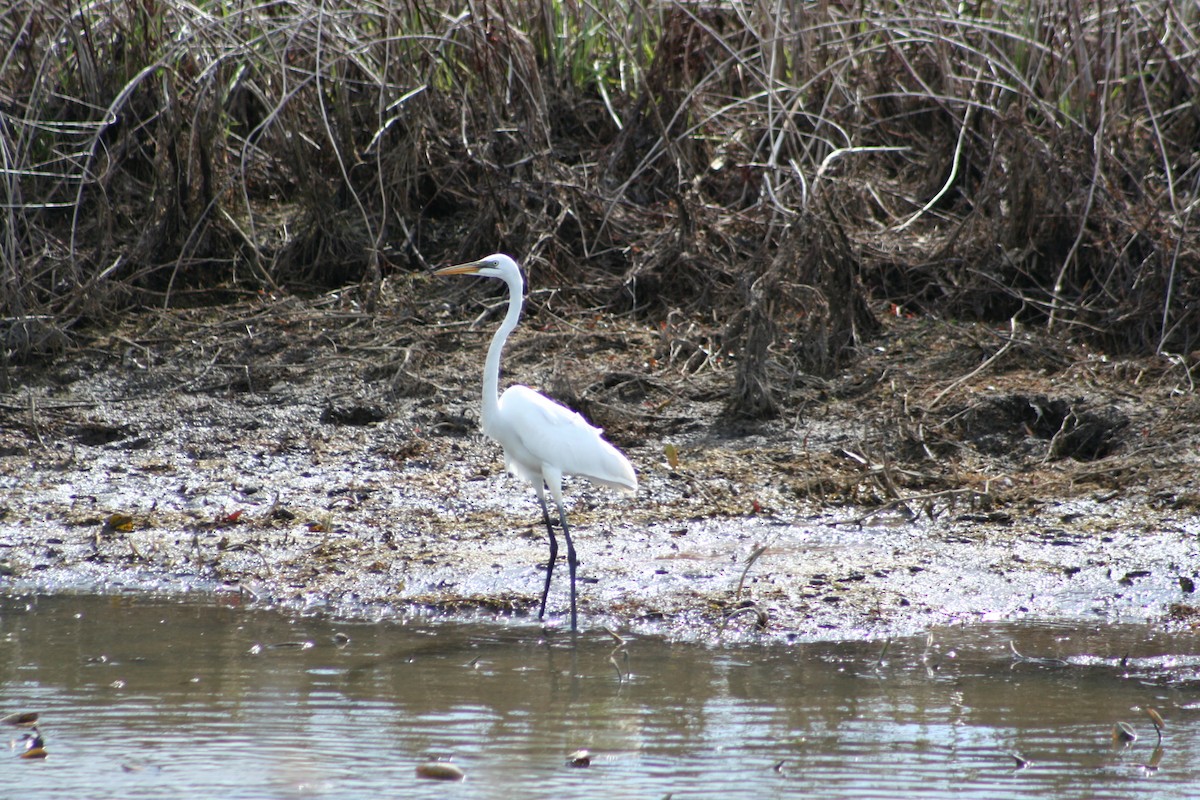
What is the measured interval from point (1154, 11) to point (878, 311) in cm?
Result: 246

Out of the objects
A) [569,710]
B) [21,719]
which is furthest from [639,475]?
[21,719]

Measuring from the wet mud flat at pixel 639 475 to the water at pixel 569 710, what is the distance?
347 millimetres

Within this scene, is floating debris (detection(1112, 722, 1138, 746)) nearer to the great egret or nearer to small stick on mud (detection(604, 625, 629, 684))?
small stick on mud (detection(604, 625, 629, 684))

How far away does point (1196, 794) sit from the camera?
10.9ft

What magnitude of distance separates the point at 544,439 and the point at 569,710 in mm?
1439

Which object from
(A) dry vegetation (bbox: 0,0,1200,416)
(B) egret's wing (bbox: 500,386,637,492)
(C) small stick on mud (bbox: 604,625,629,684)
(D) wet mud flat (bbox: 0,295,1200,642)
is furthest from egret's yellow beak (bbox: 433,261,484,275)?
(A) dry vegetation (bbox: 0,0,1200,416)

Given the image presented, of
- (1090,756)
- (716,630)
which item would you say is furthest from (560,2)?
(1090,756)

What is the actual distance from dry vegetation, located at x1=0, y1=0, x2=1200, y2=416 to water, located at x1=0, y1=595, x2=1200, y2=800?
2.81 metres

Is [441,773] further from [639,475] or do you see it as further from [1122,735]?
[639,475]

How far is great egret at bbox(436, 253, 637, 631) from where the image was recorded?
206 inches

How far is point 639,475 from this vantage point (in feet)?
20.6

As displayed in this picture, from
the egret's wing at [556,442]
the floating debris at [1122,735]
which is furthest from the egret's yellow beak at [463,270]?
the floating debris at [1122,735]

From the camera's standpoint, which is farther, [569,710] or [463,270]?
[463,270]

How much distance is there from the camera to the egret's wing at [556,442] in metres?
5.23
